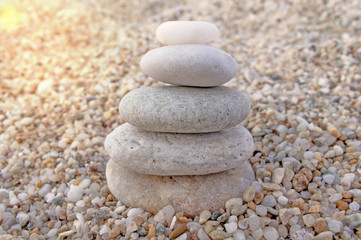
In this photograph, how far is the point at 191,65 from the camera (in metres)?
2.52

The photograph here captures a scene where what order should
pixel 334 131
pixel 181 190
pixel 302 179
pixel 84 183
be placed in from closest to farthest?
pixel 181 190, pixel 302 179, pixel 84 183, pixel 334 131

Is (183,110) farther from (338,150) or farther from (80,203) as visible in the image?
(338,150)

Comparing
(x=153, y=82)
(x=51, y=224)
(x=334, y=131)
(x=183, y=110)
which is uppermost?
(x=183, y=110)

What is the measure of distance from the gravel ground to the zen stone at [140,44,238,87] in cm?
93

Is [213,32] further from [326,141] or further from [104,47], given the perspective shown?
[104,47]

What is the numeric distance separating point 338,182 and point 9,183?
9.58 ft

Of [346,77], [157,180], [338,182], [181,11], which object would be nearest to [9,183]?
[157,180]

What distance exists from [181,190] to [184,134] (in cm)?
44

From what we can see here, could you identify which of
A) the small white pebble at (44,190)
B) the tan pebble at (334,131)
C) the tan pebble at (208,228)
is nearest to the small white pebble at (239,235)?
the tan pebble at (208,228)

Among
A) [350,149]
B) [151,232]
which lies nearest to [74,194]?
[151,232]

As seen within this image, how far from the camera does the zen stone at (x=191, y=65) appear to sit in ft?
8.28

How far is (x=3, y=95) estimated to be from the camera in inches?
177

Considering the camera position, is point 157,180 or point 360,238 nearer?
point 360,238

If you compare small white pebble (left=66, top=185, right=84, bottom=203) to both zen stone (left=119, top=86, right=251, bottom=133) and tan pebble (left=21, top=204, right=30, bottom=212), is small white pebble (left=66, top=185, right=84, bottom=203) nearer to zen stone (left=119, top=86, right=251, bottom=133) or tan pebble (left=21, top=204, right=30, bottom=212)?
tan pebble (left=21, top=204, right=30, bottom=212)
